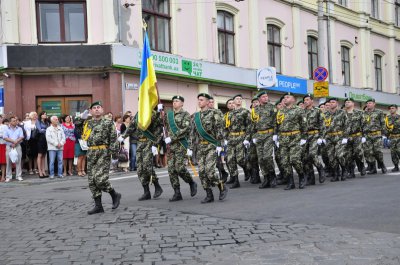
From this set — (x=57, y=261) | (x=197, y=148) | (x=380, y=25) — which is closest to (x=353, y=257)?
(x=57, y=261)

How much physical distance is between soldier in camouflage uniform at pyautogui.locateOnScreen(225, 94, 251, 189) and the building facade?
7809mm

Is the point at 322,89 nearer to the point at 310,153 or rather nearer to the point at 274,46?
the point at 274,46

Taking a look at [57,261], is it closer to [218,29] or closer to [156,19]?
[156,19]

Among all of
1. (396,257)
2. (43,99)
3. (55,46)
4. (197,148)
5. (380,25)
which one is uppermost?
(380,25)

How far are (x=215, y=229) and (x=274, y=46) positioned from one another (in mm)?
22406

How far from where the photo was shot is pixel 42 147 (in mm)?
15547

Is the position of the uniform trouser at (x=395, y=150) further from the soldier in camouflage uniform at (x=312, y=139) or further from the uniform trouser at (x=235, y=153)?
the uniform trouser at (x=235, y=153)

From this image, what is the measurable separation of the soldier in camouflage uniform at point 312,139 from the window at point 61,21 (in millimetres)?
9931

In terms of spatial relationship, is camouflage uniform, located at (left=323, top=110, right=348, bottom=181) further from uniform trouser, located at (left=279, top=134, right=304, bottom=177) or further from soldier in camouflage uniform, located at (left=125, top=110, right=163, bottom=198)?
soldier in camouflage uniform, located at (left=125, top=110, right=163, bottom=198)

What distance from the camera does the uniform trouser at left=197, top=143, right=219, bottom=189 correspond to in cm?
936

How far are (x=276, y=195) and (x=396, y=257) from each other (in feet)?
15.7

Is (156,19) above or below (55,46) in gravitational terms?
above

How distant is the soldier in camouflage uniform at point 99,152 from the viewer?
28.4 feet

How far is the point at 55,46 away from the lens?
60.3 ft
